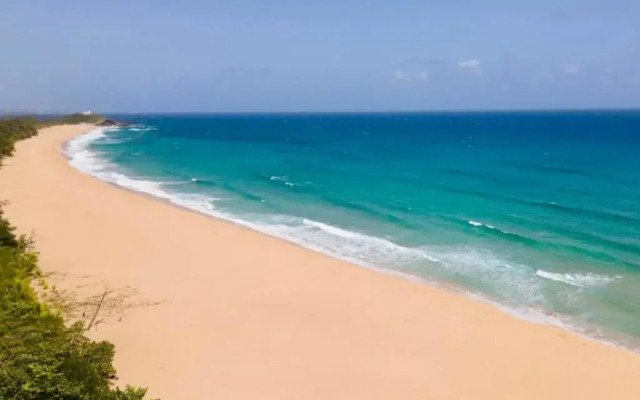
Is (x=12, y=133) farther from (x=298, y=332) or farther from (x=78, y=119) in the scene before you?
(x=298, y=332)

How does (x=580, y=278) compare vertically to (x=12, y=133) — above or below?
below

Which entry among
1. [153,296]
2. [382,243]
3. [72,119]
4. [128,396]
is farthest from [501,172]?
[72,119]

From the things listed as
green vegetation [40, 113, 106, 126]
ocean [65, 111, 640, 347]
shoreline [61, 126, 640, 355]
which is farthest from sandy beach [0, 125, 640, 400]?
green vegetation [40, 113, 106, 126]

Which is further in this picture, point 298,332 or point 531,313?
point 531,313

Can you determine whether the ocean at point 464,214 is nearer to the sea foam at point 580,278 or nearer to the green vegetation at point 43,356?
the sea foam at point 580,278

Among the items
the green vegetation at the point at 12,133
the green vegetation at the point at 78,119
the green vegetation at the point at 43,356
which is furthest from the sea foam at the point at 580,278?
the green vegetation at the point at 78,119

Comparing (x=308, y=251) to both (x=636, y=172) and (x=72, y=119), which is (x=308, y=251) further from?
(x=72, y=119)

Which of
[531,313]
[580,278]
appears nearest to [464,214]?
[580,278]
